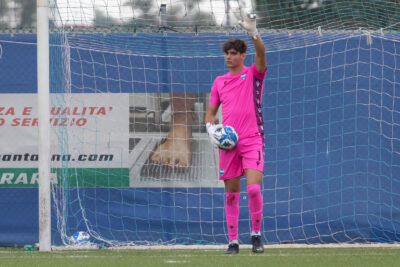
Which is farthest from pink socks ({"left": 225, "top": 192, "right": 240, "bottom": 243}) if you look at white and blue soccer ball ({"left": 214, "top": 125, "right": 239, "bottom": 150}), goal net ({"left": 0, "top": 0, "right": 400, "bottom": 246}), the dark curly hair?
goal net ({"left": 0, "top": 0, "right": 400, "bottom": 246})

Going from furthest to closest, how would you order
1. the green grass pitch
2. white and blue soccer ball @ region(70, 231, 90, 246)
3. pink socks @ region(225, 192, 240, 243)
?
white and blue soccer ball @ region(70, 231, 90, 246), pink socks @ region(225, 192, 240, 243), the green grass pitch

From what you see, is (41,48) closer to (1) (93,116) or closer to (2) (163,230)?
(1) (93,116)

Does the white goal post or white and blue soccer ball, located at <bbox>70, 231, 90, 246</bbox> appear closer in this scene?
the white goal post

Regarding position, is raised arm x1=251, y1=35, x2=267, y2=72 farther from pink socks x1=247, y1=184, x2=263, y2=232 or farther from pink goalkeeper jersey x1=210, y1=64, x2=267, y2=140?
pink socks x1=247, y1=184, x2=263, y2=232

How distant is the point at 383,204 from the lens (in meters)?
9.19

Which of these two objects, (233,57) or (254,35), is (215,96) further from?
(254,35)

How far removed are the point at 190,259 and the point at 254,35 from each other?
2094mm

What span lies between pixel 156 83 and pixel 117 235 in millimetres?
1970

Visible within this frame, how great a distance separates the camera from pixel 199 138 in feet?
30.6

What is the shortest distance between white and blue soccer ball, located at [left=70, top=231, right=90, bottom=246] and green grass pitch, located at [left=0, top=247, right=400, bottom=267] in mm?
1023

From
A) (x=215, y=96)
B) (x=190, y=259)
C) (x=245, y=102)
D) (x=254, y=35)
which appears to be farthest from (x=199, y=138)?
(x=254, y=35)

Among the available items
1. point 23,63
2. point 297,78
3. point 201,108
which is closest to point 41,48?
point 23,63

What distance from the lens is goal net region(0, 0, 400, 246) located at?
9.20 m

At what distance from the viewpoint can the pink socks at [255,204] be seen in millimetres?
6625
